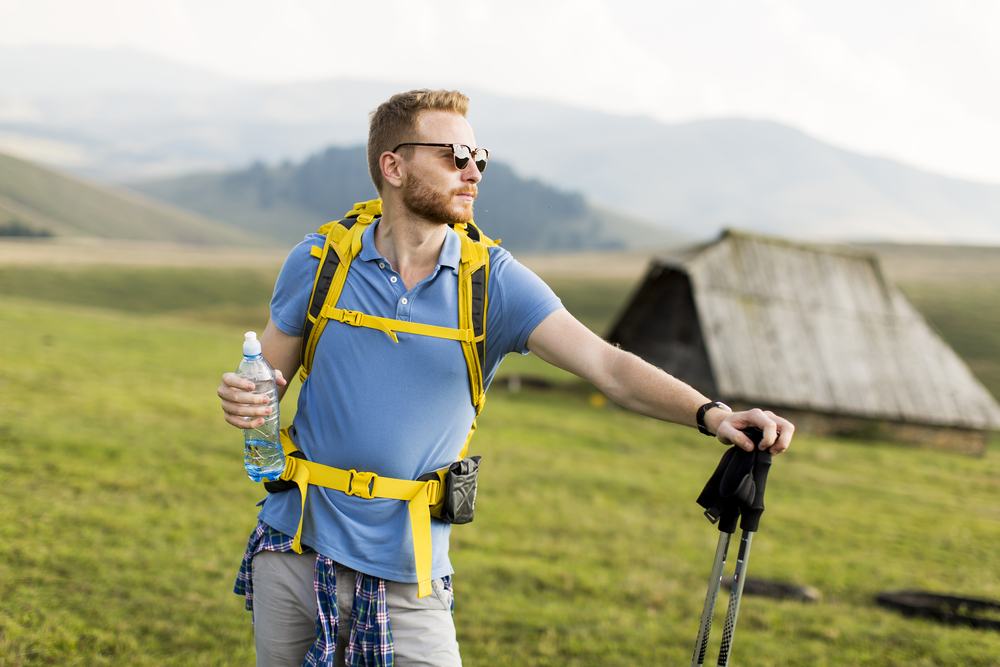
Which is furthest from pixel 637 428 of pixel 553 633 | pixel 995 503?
pixel 553 633

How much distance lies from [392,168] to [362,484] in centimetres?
130

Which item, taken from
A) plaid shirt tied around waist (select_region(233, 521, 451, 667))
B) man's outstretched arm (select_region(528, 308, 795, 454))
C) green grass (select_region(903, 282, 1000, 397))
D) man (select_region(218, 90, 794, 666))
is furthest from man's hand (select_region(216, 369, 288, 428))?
green grass (select_region(903, 282, 1000, 397))

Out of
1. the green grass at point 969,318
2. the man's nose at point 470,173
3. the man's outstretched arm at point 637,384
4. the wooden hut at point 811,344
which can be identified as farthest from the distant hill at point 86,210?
the man's outstretched arm at point 637,384

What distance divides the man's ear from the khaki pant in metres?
1.57

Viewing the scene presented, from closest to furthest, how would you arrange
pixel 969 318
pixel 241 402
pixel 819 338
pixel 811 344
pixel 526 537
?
pixel 241 402
pixel 526 537
pixel 811 344
pixel 819 338
pixel 969 318

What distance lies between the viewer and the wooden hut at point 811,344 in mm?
23344

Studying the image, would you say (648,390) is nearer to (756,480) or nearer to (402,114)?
(756,480)

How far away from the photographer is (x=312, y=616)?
9.46 ft

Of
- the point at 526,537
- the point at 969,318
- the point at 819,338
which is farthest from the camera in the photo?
the point at 969,318

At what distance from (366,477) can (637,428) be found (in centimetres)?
1930

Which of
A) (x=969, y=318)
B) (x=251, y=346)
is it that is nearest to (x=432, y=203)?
(x=251, y=346)

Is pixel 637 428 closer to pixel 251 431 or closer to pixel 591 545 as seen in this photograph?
pixel 591 545

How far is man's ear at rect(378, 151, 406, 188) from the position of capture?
9.66ft

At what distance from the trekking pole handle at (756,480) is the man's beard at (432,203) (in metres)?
1.38
